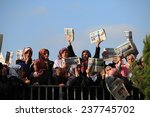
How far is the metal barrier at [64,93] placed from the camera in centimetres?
1232

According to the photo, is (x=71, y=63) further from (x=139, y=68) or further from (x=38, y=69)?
(x=139, y=68)

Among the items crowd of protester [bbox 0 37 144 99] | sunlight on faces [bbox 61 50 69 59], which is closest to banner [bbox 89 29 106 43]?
crowd of protester [bbox 0 37 144 99]

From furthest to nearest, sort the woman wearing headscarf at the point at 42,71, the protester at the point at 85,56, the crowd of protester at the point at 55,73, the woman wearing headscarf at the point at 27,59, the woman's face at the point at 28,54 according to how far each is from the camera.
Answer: the protester at the point at 85,56 < the woman's face at the point at 28,54 < the woman wearing headscarf at the point at 27,59 < the woman wearing headscarf at the point at 42,71 < the crowd of protester at the point at 55,73

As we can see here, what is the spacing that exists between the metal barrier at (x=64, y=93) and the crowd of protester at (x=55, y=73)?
0.09 m

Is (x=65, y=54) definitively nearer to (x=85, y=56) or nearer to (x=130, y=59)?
(x=85, y=56)

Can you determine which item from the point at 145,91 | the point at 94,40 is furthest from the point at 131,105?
the point at 94,40

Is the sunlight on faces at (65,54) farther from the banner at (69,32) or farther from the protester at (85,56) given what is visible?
the banner at (69,32)

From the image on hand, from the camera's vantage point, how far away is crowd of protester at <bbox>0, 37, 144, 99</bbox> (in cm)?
1206

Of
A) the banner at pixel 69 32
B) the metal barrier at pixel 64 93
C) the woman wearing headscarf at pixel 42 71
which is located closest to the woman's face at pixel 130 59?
the metal barrier at pixel 64 93

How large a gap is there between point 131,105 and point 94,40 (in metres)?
2.76

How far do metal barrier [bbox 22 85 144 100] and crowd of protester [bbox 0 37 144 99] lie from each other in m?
0.09

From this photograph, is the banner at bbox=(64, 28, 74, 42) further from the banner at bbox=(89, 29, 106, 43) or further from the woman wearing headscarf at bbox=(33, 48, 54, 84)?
the woman wearing headscarf at bbox=(33, 48, 54, 84)

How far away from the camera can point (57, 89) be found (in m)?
12.5

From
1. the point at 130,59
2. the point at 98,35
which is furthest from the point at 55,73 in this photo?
Answer: the point at 130,59
